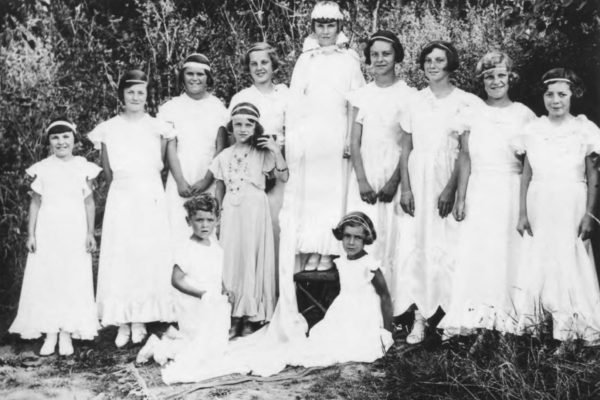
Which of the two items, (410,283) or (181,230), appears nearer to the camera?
(410,283)

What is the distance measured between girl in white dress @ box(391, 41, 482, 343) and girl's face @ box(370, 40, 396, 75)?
0.23m

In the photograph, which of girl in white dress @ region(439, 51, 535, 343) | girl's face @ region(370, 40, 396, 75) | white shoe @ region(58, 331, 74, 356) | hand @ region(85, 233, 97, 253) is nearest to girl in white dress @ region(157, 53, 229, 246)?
hand @ region(85, 233, 97, 253)

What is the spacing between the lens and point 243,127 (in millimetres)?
5453

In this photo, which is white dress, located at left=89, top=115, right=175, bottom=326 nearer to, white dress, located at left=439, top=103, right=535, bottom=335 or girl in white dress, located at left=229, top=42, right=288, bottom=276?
girl in white dress, located at left=229, top=42, right=288, bottom=276

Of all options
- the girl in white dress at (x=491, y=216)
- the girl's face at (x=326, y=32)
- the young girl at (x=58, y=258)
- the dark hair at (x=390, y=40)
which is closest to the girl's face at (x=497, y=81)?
the girl in white dress at (x=491, y=216)

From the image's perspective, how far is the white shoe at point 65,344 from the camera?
5309 mm

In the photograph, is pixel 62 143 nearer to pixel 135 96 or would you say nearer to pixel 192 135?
pixel 135 96

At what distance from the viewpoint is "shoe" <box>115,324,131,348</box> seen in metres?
5.47

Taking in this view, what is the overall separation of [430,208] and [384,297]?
690 mm

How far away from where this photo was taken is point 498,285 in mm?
4793

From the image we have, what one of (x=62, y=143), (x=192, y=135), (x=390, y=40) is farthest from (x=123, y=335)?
(x=390, y=40)

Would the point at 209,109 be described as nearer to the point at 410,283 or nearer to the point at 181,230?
the point at 181,230

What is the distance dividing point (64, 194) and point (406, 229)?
8.13 feet

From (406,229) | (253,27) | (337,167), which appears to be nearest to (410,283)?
(406,229)
